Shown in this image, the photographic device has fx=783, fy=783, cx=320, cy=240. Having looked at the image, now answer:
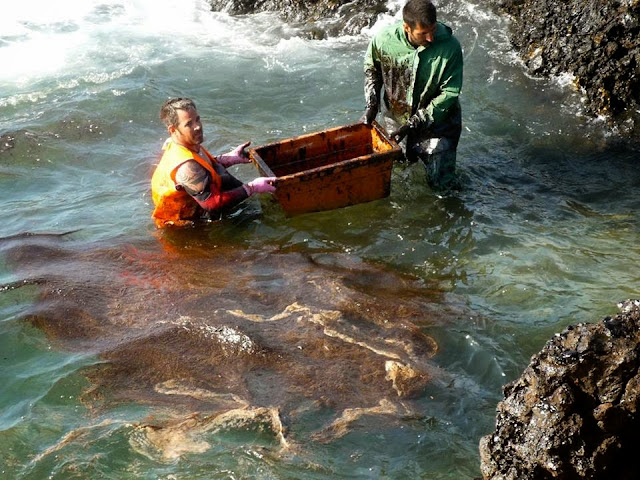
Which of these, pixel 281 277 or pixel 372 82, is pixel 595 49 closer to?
pixel 372 82

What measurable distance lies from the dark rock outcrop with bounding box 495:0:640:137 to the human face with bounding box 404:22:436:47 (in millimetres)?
2766

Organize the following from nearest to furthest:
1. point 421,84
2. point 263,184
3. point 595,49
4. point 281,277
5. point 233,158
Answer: point 281,277 < point 263,184 < point 421,84 < point 233,158 < point 595,49

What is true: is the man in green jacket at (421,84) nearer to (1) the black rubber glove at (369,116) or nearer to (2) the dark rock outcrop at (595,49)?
(1) the black rubber glove at (369,116)

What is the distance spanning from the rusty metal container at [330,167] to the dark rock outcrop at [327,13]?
395 cm

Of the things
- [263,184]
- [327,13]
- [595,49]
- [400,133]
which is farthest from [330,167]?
[327,13]

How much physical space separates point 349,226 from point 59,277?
2430mm

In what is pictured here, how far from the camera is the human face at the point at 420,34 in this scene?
6.41 meters

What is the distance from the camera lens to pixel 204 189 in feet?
20.9

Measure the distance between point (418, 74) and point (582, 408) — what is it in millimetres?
→ 4108

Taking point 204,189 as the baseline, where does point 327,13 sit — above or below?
above

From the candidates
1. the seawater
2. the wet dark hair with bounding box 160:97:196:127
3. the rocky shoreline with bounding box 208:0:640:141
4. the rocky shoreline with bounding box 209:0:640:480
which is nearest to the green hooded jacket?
the seawater

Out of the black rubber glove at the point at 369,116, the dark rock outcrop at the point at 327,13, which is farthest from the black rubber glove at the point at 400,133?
the dark rock outcrop at the point at 327,13

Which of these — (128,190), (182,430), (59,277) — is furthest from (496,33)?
(182,430)

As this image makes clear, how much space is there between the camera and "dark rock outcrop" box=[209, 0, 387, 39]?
1064 cm
